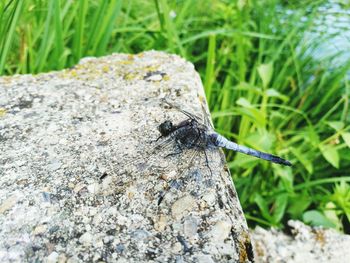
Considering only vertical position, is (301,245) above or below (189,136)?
below

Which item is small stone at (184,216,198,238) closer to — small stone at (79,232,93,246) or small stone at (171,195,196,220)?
small stone at (171,195,196,220)

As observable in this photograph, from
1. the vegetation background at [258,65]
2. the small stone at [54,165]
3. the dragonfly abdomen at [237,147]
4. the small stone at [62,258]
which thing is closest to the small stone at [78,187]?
the small stone at [54,165]

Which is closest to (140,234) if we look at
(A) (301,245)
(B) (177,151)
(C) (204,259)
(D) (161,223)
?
(D) (161,223)

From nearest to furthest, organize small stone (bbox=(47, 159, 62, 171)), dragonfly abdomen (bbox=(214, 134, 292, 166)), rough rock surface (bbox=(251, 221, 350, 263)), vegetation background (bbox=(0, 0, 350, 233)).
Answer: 1. small stone (bbox=(47, 159, 62, 171))
2. dragonfly abdomen (bbox=(214, 134, 292, 166))
3. rough rock surface (bbox=(251, 221, 350, 263))
4. vegetation background (bbox=(0, 0, 350, 233))

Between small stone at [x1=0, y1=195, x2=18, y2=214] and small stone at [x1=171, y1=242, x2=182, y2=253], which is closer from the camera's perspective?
small stone at [x1=171, y1=242, x2=182, y2=253]

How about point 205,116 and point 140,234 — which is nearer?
point 140,234

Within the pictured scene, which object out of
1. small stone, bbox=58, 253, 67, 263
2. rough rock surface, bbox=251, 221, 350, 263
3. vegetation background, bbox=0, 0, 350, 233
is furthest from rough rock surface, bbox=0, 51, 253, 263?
rough rock surface, bbox=251, 221, 350, 263

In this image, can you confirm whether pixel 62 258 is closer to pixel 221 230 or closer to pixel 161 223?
pixel 161 223
